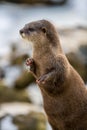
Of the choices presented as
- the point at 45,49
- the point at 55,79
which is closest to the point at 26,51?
the point at 45,49

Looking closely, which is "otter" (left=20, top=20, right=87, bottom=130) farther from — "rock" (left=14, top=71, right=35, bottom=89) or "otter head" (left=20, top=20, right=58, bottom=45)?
"rock" (left=14, top=71, right=35, bottom=89)

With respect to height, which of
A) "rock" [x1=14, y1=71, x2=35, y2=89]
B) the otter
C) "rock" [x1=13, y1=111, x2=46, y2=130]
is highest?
the otter

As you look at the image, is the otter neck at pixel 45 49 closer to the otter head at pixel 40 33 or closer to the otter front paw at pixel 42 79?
the otter head at pixel 40 33

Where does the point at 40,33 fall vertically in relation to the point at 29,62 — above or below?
above

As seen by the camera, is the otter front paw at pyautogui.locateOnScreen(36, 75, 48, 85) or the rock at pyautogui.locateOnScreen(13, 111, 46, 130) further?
the rock at pyautogui.locateOnScreen(13, 111, 46, 130)

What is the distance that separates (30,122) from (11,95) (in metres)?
1.59

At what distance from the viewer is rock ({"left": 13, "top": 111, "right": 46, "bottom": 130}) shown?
6456mm

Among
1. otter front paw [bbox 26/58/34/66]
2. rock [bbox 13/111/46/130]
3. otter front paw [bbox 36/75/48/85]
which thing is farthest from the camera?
rock [bbox 13/111/46/130]

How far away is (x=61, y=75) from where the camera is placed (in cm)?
434

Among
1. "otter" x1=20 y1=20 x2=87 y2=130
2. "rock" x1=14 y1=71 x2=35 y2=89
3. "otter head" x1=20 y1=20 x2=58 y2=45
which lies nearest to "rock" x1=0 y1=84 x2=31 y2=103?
"rock" x1=14 y1=71 x2=35 y2=89

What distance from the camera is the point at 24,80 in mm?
8688

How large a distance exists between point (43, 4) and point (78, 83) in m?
8.87

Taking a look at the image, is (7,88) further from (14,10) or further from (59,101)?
(14,10)

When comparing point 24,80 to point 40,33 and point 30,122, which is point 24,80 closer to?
point 30,122
